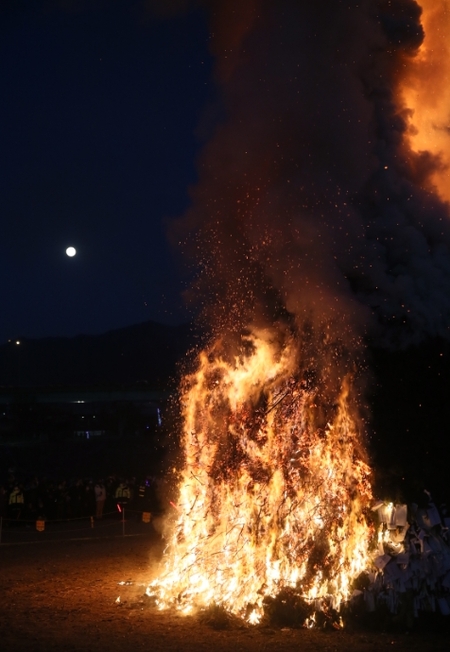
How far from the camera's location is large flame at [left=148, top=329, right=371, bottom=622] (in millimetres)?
10898

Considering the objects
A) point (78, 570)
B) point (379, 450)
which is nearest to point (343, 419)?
point (379, 450)

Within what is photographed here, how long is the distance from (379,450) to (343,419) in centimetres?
76

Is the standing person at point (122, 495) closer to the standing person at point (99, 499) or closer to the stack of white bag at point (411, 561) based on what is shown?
the standing person at point (99, 499)

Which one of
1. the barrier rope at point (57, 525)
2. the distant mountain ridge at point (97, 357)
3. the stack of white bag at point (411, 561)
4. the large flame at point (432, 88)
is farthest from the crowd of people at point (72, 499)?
the distant mountain ridge at point (97, 357)

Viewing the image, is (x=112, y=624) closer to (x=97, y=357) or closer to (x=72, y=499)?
(x=72, y=499)

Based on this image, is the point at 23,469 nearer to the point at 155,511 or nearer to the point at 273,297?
the point at 155,511

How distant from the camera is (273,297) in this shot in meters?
12.6

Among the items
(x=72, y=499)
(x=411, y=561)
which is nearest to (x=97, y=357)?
(x=72, y=499)

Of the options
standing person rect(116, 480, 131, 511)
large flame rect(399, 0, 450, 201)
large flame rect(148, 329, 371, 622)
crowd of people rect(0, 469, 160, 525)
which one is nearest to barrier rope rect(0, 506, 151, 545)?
crowd of people rect(0, 469, 160, 525)

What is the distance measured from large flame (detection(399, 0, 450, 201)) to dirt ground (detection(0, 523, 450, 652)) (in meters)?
7.61

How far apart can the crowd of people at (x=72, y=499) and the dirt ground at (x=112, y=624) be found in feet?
16.8

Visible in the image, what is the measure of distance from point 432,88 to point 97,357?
14247cm

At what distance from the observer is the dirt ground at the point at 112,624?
31.1 ft

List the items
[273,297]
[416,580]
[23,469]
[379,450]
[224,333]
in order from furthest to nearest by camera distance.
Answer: [23,469] → [224,333] → [273,297] → [379,450] → [416,580]
